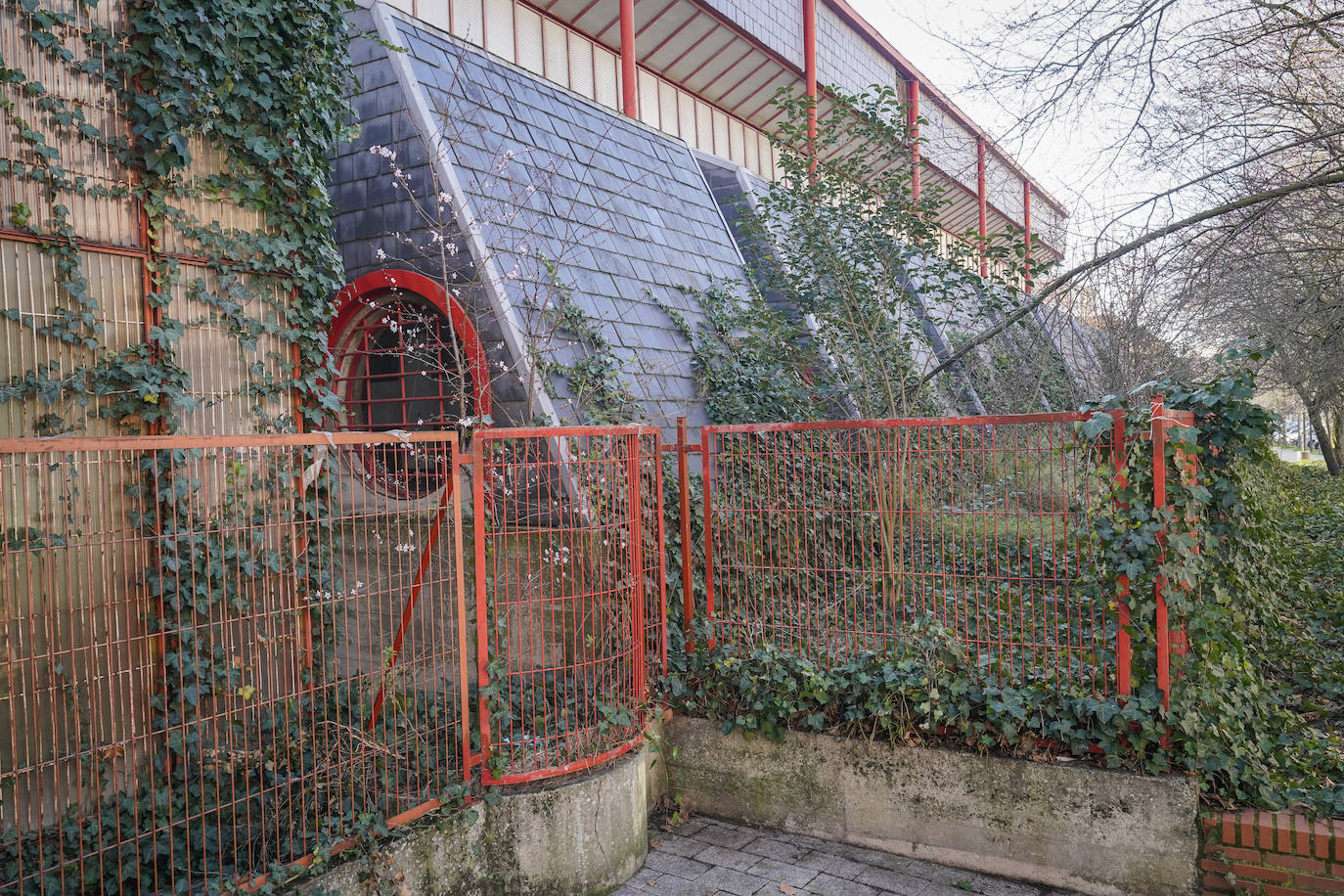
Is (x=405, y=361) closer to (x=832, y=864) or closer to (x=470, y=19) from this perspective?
(x=832, y=864)

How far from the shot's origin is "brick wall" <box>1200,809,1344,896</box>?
3.80 meters

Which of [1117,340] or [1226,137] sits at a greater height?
[1226,137]

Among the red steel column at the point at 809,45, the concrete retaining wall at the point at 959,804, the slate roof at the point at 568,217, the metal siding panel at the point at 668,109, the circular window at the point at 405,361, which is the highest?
the red steel column at the point at 809,45

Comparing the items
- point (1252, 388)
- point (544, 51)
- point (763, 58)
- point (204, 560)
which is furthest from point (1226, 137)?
point (763, 58)

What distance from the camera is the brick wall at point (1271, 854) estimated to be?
12.5 ft

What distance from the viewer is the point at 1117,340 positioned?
9328 millimetres

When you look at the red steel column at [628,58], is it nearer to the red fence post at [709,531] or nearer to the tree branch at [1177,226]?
the tree branch at [1177,226]

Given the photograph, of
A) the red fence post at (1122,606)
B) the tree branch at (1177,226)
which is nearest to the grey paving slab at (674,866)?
the red fence post at (1122,606)

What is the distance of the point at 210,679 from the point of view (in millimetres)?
4520

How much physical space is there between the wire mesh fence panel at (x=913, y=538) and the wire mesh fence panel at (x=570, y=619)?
2.35 feet

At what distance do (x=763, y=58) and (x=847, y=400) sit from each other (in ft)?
31.2

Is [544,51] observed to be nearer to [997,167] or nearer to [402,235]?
[402,235]

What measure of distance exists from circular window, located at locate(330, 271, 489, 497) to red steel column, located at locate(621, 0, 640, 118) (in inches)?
240

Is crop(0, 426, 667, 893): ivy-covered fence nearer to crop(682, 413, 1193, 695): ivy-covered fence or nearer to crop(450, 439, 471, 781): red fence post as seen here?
crop(450, 439, 471, 781): red fence post
